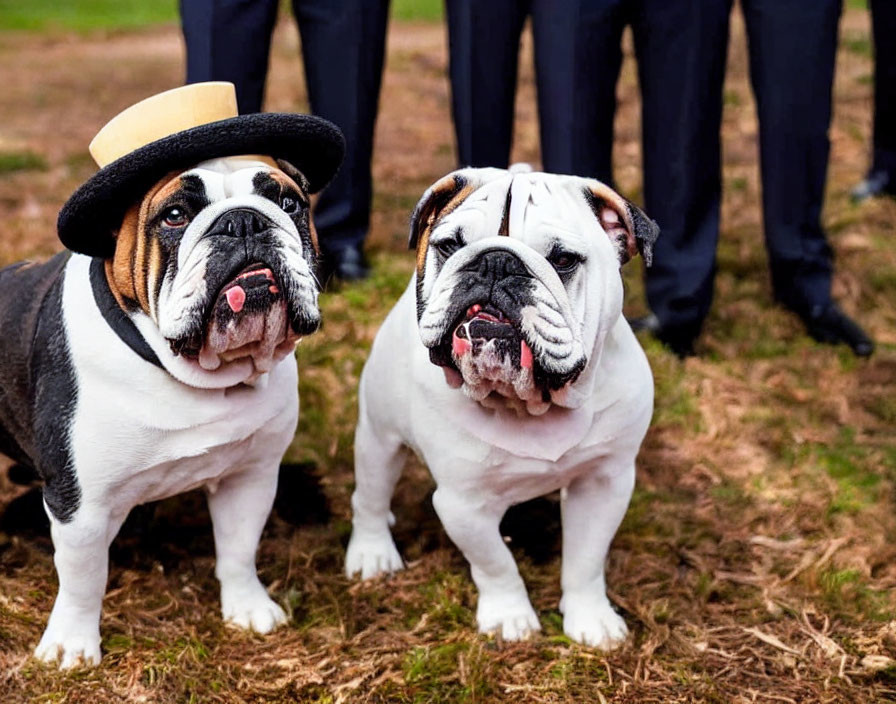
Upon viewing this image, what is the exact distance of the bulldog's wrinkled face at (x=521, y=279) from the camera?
7.42 ft

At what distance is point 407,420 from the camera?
273 cm

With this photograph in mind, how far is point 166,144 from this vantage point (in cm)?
228

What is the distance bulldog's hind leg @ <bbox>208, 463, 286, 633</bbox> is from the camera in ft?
9.11

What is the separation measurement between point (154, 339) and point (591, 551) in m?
1.17

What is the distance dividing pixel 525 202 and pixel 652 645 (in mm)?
1175

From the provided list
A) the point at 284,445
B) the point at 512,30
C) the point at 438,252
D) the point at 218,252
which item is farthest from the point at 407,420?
the point at 512,30

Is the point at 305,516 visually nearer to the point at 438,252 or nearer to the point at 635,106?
the point at 438,252

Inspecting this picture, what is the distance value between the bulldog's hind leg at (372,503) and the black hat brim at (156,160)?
2.87ft

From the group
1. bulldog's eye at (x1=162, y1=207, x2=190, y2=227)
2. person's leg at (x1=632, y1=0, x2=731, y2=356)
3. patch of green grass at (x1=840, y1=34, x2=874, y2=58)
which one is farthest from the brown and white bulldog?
patch of green grass at (x1=840, y1=34, x2=874, y2=58)

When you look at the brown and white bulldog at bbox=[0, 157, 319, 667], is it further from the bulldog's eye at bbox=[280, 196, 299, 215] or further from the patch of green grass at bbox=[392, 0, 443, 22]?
the patch of green grass at bbox=[392, 0, 443, 22]

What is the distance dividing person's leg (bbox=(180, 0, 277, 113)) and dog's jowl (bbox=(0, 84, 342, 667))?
55.5 inches

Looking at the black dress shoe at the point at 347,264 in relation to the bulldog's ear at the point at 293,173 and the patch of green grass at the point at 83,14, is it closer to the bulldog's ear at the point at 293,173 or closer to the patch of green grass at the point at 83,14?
the bulldog's ear at the point at 293,173

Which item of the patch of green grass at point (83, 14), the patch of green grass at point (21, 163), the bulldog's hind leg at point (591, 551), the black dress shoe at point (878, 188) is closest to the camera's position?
the bulldog's hind leg at point (591, 551)

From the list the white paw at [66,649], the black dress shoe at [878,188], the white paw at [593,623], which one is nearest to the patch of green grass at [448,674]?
the white paw at [593,623]
